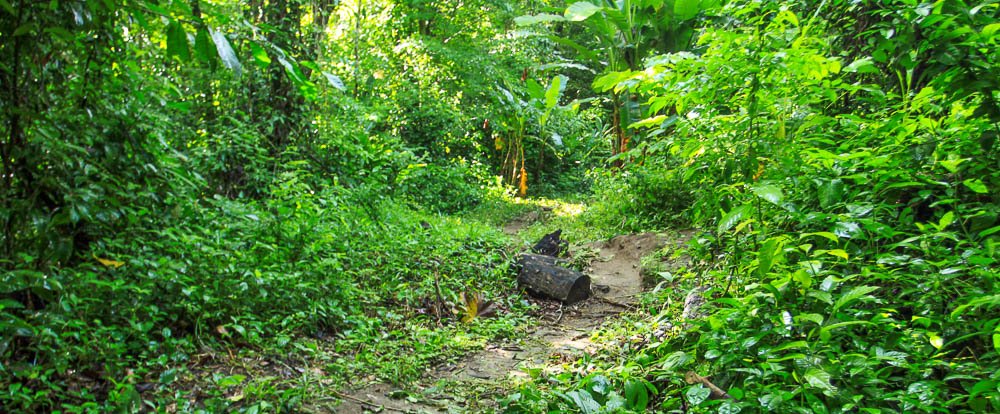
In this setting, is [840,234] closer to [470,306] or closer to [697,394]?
[697,394]

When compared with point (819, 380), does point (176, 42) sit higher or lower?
higher

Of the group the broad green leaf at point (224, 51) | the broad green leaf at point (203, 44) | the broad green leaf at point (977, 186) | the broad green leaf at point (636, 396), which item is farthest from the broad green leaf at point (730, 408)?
the broad green leaf at point (203, 44)

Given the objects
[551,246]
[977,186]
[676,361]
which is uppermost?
[977,186]

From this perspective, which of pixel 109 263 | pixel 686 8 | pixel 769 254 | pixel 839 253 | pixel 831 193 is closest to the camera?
pixel 839 253

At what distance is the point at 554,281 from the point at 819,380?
3.24 meters

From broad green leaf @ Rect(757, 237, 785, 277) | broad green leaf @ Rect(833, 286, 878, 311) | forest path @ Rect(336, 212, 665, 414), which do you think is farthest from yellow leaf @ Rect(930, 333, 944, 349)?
forest path @ Rect(336, 212, 665, 414)

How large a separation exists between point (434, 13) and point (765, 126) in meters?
8.35

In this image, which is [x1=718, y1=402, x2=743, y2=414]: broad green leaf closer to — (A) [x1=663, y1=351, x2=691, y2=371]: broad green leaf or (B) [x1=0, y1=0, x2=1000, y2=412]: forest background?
(B) [x1=0, y1=0, x2=1000, y2=412]: forest background

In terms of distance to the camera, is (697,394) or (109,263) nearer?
(697,394)

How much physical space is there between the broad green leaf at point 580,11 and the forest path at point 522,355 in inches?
132

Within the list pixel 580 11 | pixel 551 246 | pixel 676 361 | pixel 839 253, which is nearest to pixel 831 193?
pixel 839 253

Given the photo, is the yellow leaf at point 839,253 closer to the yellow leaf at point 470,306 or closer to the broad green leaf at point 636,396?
the broad green leaf at point 636,396

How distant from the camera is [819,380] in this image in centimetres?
196

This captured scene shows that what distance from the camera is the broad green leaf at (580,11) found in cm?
777
